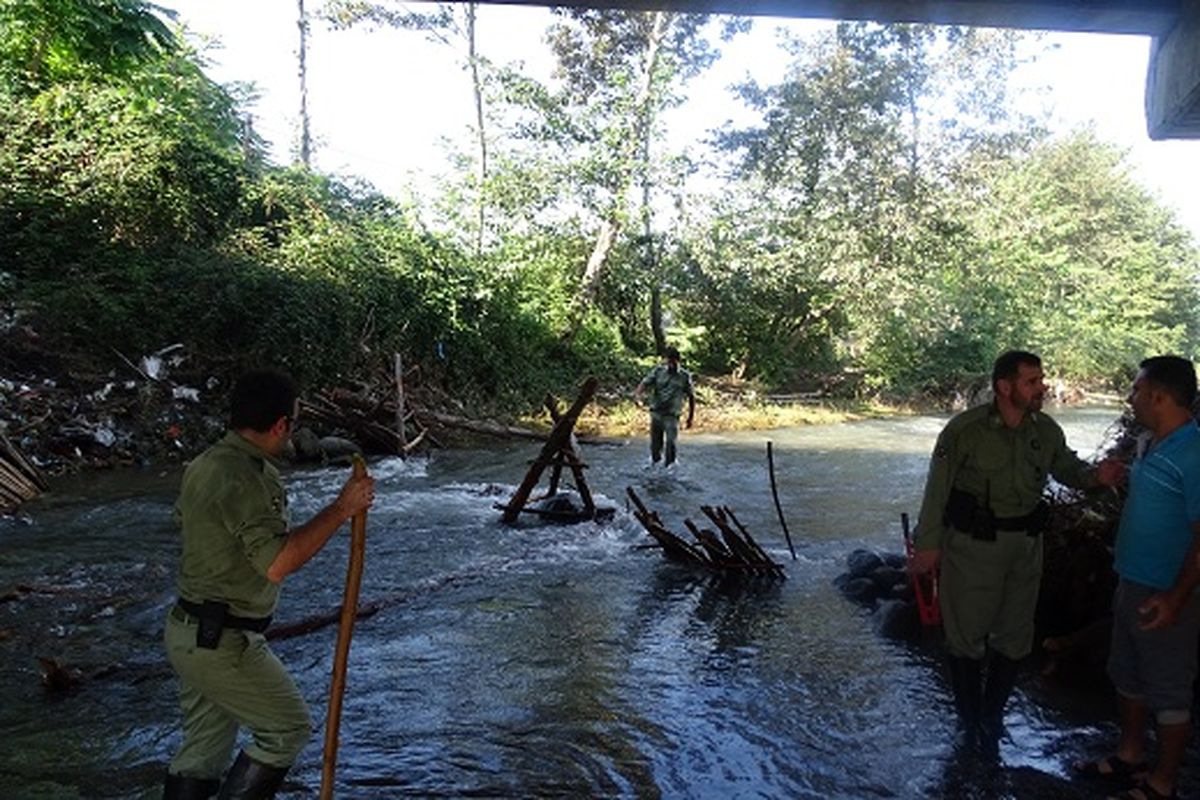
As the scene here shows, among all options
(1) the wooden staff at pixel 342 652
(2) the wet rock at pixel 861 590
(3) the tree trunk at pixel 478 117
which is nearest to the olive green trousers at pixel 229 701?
(1) the wooden staff at pixel 342 652

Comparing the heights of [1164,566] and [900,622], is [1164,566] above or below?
above

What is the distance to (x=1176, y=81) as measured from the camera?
15.9 ft

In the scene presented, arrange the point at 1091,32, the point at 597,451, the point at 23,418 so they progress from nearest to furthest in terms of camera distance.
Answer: the point at 1091,32 → the point at 23,418 → the point at 597,451

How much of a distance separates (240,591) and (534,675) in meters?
2.84

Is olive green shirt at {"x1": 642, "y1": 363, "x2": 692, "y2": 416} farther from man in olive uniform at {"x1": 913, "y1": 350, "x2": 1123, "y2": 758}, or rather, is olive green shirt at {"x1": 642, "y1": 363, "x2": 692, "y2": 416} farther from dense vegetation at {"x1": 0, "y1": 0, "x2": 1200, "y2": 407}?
man in olive uniform at {"x1": 913, "y1": 350, "x2": 1123, "y2": 758}

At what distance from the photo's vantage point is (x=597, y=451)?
16.7 metres

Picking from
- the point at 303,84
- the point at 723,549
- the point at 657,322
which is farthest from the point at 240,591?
the point at 303,84

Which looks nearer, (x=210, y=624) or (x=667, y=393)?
(x=210, y=624)

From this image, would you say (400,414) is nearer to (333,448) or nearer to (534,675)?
(333,448)

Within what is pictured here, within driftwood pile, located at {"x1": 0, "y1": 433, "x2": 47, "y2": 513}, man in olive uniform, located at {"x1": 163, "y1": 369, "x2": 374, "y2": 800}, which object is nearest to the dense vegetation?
driftwood pile, located at {"x1": 0, "y1": 433, "x2": 47, "y2": 513}

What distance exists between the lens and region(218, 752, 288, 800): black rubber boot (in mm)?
3105

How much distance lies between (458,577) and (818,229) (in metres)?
21.8

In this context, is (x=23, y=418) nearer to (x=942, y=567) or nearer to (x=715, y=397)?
(x=942, y=567)

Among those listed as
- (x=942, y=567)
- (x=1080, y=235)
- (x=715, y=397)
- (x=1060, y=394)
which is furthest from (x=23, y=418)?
(x=1080, y=235)
